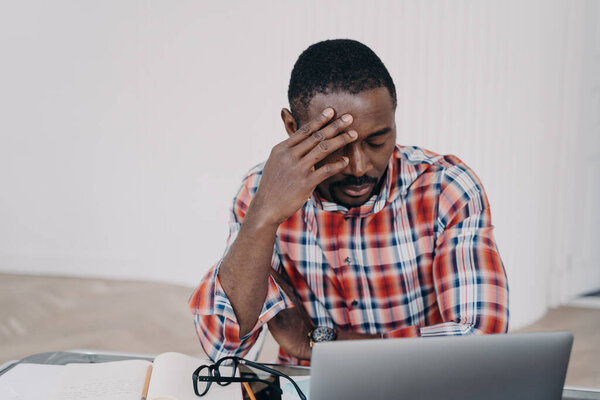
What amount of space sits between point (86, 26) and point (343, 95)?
3446mm

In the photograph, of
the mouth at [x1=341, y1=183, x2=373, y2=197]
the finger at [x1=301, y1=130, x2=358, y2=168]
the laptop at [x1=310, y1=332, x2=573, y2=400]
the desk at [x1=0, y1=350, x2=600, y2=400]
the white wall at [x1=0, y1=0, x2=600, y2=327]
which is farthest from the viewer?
the white wall at [x1=0, y1=0, x2=600, y2=327]

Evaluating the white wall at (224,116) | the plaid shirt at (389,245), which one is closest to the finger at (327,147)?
the plaid shirt at (389,245)

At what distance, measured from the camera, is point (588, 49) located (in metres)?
3.39

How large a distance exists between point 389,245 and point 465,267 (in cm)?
19

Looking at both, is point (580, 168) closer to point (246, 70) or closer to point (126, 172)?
point (246, 70)

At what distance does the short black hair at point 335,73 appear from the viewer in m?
1.14

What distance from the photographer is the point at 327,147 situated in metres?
1.09

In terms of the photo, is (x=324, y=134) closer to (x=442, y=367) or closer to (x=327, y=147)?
(x=327, y=147)

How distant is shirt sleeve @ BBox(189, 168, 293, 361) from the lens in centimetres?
116

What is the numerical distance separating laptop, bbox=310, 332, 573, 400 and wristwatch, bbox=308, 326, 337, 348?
0.61m

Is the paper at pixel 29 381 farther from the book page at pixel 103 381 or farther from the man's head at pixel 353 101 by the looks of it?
the man's head at pixel 353 101

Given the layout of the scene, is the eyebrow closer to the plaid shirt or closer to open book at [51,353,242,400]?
the plaid shirt

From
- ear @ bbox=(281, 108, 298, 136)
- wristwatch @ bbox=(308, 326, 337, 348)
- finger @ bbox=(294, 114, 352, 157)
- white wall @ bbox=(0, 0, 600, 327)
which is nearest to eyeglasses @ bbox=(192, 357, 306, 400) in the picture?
wristwatch @ bbox=(308, 326, 337, 348)

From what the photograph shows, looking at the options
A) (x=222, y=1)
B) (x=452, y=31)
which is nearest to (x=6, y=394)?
(x=452, y=31)
